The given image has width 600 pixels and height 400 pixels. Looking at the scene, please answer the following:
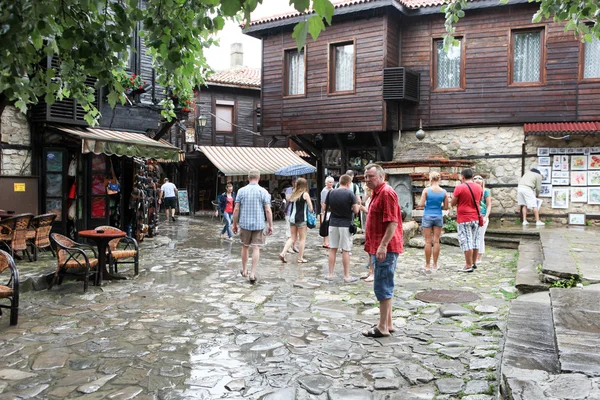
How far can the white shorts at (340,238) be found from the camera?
860cm

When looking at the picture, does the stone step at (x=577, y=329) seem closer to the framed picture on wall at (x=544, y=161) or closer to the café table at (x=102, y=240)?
the café table at (x=102, y=240)

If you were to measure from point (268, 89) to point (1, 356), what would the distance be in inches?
637

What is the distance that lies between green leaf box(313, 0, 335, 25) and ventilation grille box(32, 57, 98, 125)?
999cm

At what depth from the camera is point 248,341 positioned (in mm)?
5273

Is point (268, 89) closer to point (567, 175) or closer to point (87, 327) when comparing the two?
point (567, 175)

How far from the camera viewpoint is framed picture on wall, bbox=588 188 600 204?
15.6m

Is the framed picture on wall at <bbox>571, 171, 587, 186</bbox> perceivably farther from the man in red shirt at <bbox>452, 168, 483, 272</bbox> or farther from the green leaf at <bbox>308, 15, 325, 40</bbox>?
the green leaf at <bbox>308, 15, 325, 40</bbox>

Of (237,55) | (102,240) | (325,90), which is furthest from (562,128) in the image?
(237,55)

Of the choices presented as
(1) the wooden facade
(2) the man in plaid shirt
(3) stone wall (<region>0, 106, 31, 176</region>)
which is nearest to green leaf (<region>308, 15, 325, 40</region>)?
(2) the man in plaid shirt

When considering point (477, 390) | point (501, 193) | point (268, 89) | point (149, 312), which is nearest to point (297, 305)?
point (149, 312)

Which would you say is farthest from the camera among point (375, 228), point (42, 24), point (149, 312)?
point (149, 312)

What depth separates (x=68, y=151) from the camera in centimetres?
1227

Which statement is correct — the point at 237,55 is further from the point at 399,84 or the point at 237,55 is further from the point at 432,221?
the point at 432,221

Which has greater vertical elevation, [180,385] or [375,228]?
[375,228]
